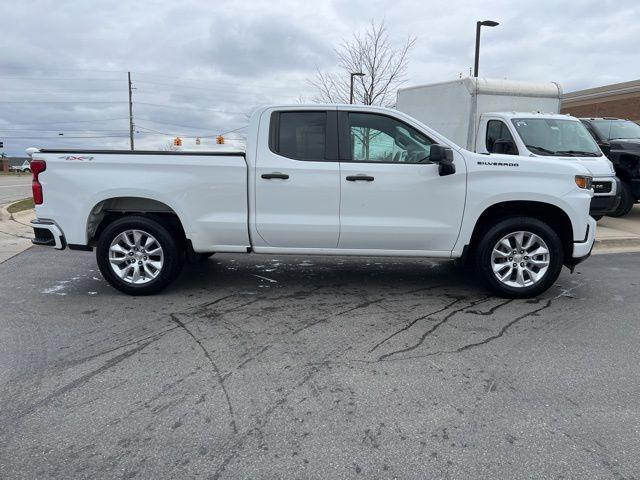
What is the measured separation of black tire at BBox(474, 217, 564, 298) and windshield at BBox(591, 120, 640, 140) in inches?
298

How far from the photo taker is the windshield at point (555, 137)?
9.14 m

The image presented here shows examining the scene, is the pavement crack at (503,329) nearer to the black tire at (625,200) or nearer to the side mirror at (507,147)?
the side mirror at (507,147)

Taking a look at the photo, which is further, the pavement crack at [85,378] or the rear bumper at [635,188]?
the rear bumper at [635,188]

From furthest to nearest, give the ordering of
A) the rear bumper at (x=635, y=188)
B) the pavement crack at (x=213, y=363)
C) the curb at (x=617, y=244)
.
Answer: the rear bumper at (x=635, y=188) → the curb at (x=617, y=244) → the pavement crack at (x=213, y=363)

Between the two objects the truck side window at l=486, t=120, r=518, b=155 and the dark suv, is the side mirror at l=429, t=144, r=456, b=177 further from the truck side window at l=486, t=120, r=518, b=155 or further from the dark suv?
the dark suv

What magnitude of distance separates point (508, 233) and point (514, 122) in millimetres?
4874

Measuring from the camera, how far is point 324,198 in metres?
5.25

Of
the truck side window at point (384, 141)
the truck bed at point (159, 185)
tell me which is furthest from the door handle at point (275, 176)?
the truck side window at point (384, 141)

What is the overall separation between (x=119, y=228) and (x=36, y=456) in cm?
310

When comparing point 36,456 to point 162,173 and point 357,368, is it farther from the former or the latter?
point 162,173

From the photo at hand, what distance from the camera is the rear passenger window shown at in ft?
17.4

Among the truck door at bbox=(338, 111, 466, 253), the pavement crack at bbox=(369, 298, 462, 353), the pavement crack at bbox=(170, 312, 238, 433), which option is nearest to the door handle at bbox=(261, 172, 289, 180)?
the truck door at bbox=(338, 111, 466, 253)

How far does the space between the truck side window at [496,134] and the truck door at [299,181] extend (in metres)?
5.16

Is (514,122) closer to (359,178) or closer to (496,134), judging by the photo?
(496,134)
